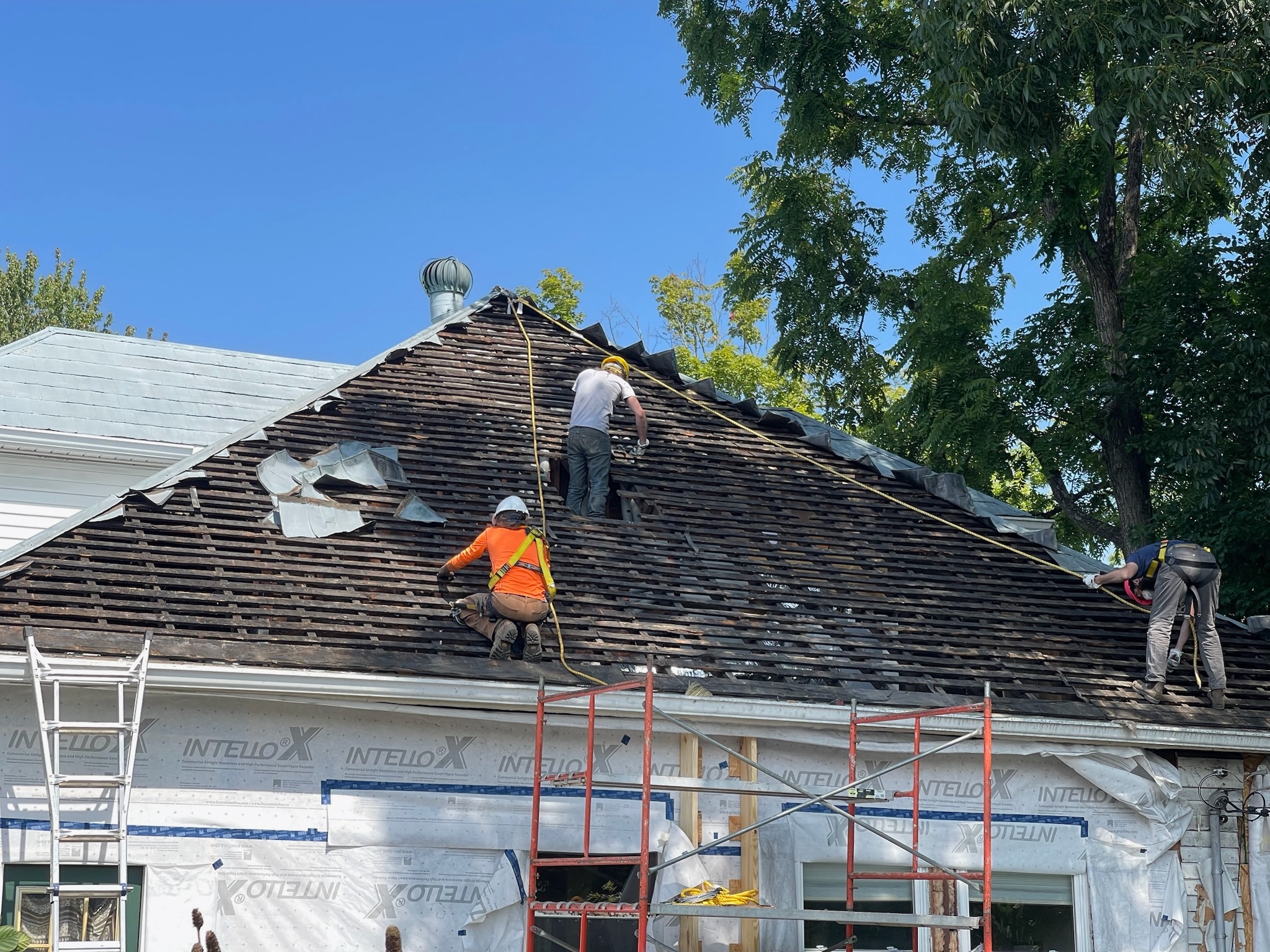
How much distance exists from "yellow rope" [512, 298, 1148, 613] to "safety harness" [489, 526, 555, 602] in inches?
153

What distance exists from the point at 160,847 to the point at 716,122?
14.8 m

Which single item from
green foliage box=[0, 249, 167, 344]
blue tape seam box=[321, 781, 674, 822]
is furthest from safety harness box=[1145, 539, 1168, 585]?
green foliage box=[0, 249, 167, 344]

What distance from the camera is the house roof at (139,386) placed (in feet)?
46.6

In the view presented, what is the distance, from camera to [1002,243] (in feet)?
65.4

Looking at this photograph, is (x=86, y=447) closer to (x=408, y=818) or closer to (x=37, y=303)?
(x=408, y=818)

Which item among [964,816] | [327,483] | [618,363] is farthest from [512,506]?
[964,816]

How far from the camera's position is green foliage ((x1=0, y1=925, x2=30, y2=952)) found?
262 inches

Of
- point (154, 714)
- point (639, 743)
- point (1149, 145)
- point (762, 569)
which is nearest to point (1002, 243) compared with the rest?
point (1149, 145)

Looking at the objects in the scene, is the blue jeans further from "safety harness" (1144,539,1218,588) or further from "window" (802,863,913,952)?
"safety harness" (1144,539,1218,588)

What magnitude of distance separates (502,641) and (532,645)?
0.22 meters

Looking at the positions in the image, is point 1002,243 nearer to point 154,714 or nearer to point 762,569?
point 762,569

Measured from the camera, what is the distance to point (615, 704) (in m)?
8.67

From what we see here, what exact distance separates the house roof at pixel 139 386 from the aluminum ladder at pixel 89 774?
6414 millimetres

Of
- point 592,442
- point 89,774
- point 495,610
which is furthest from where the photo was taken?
point 592,442
